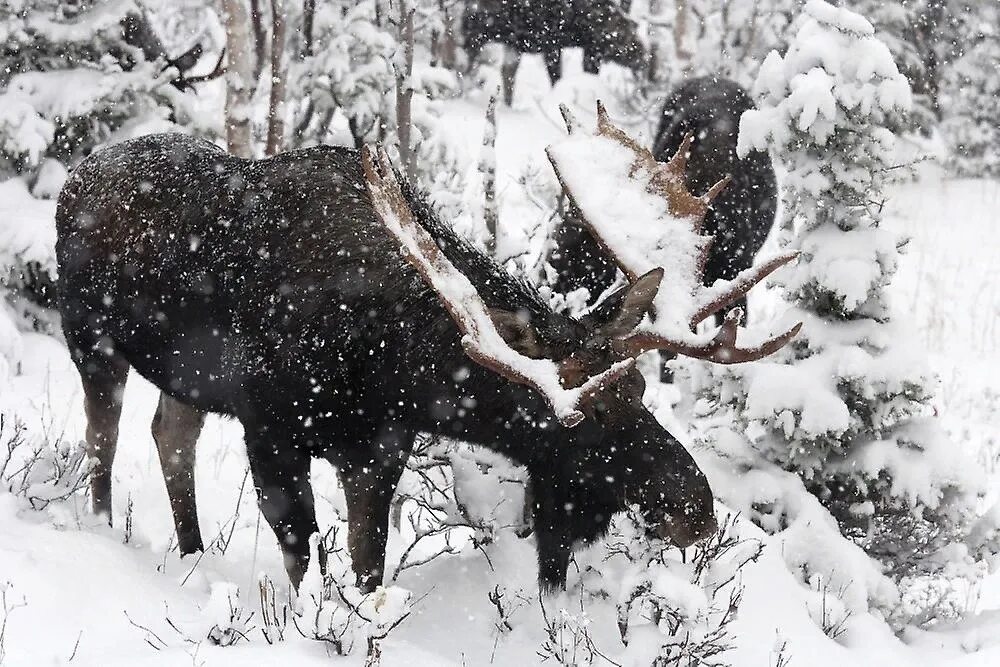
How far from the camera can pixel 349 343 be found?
3.80 metres

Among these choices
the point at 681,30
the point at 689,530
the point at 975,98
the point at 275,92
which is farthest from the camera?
the point at 681,30

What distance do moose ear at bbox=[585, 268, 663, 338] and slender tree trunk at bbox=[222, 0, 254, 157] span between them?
408 centimetres

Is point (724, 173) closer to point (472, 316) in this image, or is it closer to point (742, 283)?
point (742, 283)

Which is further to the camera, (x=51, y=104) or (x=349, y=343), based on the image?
(x=51, y=104)

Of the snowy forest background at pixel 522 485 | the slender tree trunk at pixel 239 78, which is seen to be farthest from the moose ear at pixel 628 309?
the slender tree trunk at pixel 239 78

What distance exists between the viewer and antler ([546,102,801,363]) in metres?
3.35

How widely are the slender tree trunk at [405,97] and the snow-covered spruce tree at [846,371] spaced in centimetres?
221

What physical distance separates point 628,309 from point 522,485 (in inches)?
61.5

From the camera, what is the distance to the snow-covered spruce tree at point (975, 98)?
1678cm

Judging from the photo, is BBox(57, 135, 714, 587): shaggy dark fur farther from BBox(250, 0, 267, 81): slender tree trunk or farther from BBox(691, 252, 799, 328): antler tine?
BBox(250, 0, 267, 81): slender tree trunk

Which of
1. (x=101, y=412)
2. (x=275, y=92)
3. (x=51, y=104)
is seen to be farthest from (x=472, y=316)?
(x=51, y=104)

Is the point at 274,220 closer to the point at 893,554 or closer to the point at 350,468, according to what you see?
the point at 350,468

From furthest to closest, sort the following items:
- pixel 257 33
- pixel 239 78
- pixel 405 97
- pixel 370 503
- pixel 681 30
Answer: pixel 681 30
pixel 257 33
pixel 239 78
pixel 405 97
pixel 370 503

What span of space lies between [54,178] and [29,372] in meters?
1.37
